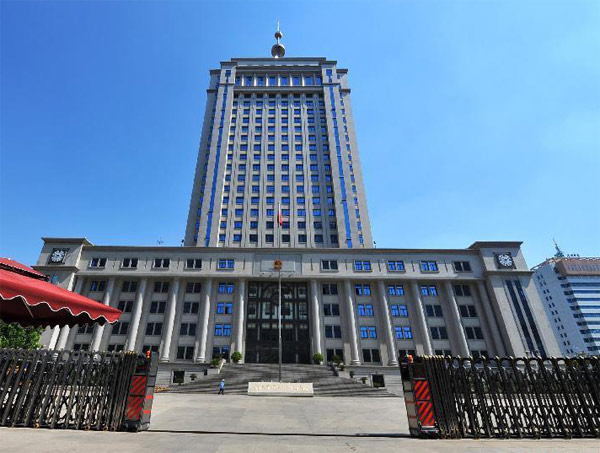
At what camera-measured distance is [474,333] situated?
3847 cm

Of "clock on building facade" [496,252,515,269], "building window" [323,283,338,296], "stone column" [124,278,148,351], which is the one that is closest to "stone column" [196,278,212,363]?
"stone column" [124,278,148,351]

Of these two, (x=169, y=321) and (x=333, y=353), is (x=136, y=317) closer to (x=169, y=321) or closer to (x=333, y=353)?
(x=169, y=321)

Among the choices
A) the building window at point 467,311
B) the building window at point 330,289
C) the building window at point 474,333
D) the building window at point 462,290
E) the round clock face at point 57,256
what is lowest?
the building window at point 474,333

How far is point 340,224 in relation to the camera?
168ft

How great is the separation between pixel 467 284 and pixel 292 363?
27.0 m

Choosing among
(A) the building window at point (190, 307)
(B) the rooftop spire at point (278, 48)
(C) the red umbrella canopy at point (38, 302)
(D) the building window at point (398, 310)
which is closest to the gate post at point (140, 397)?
(C) the red umbrella canopy at point (38, 302)

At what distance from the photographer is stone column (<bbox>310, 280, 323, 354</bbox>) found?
3728cm

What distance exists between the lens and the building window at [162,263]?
4082 centimetres

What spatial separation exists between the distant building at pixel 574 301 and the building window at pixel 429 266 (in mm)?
106680

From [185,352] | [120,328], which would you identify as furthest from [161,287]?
[185,352]

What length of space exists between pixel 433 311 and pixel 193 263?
112 feet

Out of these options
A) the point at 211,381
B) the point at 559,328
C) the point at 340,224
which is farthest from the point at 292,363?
the point at 559,328

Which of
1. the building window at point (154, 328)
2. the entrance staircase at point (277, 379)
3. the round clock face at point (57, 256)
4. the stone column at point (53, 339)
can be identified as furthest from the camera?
the round clock face at point (57, 256)

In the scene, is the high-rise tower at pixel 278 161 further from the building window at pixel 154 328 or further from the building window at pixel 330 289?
the building window at pixel 154 328
